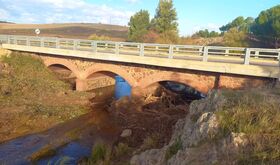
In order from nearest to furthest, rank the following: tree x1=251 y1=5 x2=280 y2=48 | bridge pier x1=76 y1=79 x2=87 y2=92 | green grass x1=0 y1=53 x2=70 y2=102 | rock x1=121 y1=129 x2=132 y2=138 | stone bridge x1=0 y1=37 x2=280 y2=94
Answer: stone bridge x1=0 y1=37 x2=280 y2=94
rock x1=121 y1=129 x2=132 y2=138
green grass x1=0 y1=53 x2=70 y2=102
bridge pier x1=76 y1=79 x2=87 y2=92
tree x1=251 y1=5 x2=280 y2=48

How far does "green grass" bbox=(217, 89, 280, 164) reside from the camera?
5374mm

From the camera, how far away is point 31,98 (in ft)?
64.6

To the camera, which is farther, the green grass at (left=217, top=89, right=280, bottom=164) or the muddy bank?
the muddy bank

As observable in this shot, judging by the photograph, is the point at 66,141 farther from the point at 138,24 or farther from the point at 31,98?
the point at 138,24

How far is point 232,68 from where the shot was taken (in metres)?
14.2

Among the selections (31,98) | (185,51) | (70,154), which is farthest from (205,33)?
(70,154)

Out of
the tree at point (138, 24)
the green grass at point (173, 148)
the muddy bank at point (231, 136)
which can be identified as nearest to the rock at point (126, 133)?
the muddy bank at point (231, 136)

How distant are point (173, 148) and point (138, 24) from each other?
168 ft

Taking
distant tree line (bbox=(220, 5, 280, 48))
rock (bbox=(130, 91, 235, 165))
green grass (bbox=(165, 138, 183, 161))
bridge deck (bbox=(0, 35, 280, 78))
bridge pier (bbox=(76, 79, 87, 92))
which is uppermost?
distant tree line (bbox=(220, 5, 280, 48))

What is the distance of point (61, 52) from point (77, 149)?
1258cm

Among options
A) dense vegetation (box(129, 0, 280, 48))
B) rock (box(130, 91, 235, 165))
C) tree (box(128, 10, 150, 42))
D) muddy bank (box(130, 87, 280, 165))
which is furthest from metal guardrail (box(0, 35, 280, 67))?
tree (box(128, 10, 150, 42))

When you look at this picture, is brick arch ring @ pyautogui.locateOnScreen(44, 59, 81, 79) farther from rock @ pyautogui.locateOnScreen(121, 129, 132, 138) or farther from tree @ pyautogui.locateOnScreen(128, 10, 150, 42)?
tree @ pyautogui.locateOnScreen(128, 10, 150, 42)

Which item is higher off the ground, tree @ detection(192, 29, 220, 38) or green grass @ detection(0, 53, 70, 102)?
tree @ detection(192, 29, 220, 38)

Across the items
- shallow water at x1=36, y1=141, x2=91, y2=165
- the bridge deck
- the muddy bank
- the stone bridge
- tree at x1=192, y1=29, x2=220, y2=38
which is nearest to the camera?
the muddy bank
